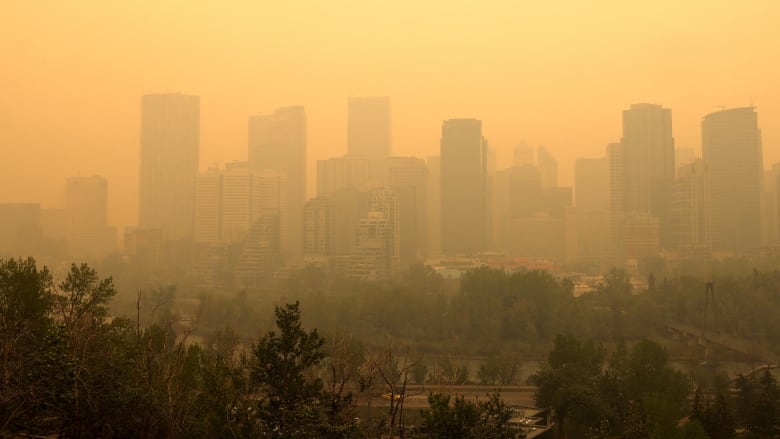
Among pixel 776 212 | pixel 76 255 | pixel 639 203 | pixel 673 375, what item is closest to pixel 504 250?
pixel 639 203

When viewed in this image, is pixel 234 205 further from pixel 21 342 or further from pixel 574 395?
pixel 21 342

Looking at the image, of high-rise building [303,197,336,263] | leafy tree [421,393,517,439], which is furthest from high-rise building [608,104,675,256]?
leafy tree [421,393,517,439]

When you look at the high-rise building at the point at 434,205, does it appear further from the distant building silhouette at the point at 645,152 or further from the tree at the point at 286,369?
the tree at the point at 286,369

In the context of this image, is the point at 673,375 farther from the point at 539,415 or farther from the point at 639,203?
the point at 639,203

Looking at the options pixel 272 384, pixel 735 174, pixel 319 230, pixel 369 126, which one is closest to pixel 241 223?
pixel 319 230

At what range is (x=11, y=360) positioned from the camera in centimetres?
356

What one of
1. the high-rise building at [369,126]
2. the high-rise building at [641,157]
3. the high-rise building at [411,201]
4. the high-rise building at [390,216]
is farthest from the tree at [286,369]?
the high-rise building at [369,126]

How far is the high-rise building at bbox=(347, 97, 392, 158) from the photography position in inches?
1636

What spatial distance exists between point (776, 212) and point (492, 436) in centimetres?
3321

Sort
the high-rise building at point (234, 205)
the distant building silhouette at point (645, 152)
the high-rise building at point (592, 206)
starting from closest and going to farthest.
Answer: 1. the high-rise building at point (234, 205)
2. the distant building silhouette at point (645, 152)
3. the high-rise building at point (592, 206)

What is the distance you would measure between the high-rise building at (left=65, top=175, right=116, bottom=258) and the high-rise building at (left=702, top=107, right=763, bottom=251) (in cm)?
2378

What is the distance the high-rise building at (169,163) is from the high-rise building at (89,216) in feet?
11.1

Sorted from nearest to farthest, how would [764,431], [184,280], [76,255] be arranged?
1. [764,431]
2. [76,255]
3. [184,280]

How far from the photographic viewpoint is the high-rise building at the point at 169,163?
28922mm
